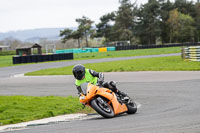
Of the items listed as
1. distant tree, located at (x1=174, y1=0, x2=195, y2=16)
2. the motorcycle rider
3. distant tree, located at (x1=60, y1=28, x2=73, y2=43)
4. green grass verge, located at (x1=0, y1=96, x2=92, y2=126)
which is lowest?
green grass verge, located at (x1=0, y1=96, x2=92, y2=126)

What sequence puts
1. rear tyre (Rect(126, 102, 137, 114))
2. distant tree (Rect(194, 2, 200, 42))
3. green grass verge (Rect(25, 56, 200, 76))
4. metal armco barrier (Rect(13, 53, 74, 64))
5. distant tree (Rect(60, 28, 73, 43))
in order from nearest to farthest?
rear tyre (Rect(126, 102, 137, 114)) < green grass verge (Rect(25, 56, 200, 76)) < metal armco barrier (Rect(13, 53, 74, 64)) < distant tree (Rect(194, 2, 200, 42)) < distant tree (Rect(60, 28, 73, 43))

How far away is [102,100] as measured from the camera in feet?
30.5

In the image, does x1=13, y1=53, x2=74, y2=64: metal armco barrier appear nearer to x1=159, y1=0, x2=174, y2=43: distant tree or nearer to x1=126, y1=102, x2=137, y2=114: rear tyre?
x1=126, y1=102, x2=137, y2=114: rear tyre

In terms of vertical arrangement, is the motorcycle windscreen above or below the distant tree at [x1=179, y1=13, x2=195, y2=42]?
below

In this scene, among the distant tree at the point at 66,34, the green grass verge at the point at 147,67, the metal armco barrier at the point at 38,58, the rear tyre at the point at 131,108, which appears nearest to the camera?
the rear tyre at the point at 131,108

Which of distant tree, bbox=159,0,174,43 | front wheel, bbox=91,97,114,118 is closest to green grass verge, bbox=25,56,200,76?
front wheel, bbox=91,97,114,118

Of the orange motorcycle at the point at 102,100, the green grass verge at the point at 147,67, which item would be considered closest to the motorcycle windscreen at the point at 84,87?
the orange motorcycle at the point at 102,100

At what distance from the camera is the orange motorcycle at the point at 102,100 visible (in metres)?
9.22

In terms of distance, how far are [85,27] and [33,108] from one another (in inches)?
3439

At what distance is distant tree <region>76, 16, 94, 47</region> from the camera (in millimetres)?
98812

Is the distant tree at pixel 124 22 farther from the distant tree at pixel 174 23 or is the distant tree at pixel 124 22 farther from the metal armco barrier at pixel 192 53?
the metal armco barrier at pixel 192 53

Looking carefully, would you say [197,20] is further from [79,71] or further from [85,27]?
[79,71]

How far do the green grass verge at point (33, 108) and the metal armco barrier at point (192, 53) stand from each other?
56.5 feet

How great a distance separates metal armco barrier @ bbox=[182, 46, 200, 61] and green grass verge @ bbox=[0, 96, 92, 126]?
17.2 meters
